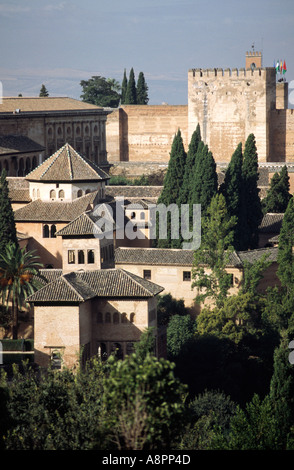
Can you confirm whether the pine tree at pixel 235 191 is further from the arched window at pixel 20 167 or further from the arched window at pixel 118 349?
the arched window at pixel 118 349

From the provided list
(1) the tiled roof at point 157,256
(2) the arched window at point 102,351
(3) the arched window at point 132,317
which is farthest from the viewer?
(1) the tiled roof at point 157,256

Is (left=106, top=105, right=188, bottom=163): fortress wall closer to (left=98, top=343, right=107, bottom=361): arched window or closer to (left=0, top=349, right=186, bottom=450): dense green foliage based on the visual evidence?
(left=98, top=343, right=107, bottom=361): arched window

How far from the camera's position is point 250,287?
34.9 metres

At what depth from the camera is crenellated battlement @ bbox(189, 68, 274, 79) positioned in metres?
57.9

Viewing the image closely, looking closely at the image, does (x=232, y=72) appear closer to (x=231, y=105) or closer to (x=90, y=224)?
(x=231, y=105)

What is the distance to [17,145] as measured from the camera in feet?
155

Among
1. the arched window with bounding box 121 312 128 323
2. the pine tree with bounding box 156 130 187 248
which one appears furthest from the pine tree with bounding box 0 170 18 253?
the pine tree with bounding box 156 130 187 248

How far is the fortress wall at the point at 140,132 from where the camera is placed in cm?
6325

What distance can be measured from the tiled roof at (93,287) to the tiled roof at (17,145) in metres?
14.8

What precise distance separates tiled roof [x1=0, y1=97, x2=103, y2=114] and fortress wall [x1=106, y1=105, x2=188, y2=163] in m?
6.42

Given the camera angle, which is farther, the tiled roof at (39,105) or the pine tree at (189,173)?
the tiled roof at (39,105)

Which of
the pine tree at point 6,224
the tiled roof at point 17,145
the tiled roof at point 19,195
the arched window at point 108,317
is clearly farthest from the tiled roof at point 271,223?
the arched window at point 108,317

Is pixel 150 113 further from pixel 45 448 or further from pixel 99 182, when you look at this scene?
pixel 45 448

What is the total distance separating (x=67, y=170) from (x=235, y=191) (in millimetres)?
5527
